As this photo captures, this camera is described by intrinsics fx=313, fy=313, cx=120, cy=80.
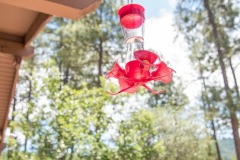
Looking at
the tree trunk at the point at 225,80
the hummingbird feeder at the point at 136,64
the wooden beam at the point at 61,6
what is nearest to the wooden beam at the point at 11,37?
the wooden beam at the point at 61,6

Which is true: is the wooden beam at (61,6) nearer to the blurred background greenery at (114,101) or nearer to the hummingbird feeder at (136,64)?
the hummingbird feeder at (136,64)

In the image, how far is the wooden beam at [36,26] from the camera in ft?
8.09

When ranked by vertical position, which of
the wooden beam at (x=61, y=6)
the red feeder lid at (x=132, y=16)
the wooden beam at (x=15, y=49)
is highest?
the wooden beam at (x=15, y=49)

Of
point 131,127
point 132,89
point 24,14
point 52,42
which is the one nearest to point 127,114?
point 131,127

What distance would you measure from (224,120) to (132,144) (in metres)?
4.87

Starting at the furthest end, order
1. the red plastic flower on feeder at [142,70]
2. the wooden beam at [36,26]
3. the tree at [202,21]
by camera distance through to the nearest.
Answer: the tree at [202,21], the wooden beam at [36,26], the red plastic flower on feeder at [142,70]

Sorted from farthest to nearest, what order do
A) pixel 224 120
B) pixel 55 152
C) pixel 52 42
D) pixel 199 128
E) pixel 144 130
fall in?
pixel 52 42
pixel 199 128
pixel 224 120
pixel 144 130
pixel 55 152

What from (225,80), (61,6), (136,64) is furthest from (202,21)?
(136,64)

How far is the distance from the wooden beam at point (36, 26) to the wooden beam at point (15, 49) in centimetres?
6

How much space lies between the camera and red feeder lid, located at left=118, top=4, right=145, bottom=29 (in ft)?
5.21

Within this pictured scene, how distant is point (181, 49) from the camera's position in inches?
531

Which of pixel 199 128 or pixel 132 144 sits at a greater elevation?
pixel 199 128

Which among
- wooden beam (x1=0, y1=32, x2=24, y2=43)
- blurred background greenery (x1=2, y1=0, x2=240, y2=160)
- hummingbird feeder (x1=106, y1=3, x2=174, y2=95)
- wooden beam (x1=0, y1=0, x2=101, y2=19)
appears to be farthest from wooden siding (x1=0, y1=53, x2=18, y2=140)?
blurred background greenery (x1=2, y1=0, x2=240, y2=160)

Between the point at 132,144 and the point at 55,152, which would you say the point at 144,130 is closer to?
the point at 132,144
